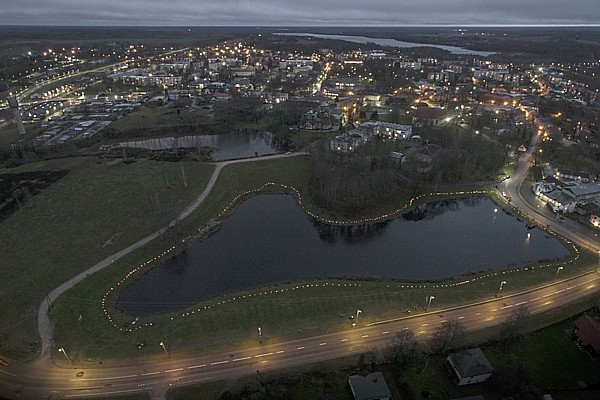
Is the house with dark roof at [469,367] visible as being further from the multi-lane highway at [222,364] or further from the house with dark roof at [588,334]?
the house with dark roof at [588,334]

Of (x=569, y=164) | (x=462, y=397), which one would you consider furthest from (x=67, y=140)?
(x=569, y=164)

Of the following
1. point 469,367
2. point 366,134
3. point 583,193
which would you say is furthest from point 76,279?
point 583,193

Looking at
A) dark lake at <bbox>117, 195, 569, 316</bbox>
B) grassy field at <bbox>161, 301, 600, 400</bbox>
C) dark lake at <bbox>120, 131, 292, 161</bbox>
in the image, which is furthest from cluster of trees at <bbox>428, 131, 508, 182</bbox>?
grassy field at <bbox>161, 301, 600, 400</bbox>

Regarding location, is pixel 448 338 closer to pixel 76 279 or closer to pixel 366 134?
pixel 76 279

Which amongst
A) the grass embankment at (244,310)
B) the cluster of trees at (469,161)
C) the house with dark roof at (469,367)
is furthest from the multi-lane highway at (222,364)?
the cluster of trees at (469,161)

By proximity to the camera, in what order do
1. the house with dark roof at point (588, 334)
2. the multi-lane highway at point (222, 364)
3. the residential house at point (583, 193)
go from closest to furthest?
the multi-lane highway at point (222, 364)
the house with dark roof at point (588, 334)
the residential house at point (583, 193)

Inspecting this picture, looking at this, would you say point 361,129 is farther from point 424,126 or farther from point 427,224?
point 427,224

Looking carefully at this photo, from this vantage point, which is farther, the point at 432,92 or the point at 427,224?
the point at 432,92
